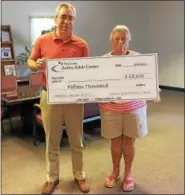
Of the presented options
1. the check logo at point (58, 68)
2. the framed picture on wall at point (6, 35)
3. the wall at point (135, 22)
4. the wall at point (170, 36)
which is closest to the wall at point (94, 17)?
the wall at point (135, 22)

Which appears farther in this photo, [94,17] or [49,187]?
[94,17]

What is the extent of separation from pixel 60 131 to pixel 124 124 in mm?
396

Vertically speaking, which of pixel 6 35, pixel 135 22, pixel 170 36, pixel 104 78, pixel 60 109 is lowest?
pixel 60 109

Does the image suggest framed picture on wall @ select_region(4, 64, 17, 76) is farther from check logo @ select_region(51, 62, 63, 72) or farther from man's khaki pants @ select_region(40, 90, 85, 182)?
check logo @ select_region(51, 62, 63, 72)

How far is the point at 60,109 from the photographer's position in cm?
169

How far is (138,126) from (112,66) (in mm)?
656

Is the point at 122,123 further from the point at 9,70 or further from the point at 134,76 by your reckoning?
the point at 9,70

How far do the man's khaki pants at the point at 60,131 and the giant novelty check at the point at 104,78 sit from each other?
0.29 meters

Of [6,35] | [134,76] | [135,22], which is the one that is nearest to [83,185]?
[134,76]

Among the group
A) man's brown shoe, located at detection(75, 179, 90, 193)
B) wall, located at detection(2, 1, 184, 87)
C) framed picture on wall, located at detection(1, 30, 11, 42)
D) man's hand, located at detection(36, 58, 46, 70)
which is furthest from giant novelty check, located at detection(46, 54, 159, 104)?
framed picture on wall, located at detection(1, 30, 11, 42)

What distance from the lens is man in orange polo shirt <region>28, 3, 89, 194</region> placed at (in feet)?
4.79

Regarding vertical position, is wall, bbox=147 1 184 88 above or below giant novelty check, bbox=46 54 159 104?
above

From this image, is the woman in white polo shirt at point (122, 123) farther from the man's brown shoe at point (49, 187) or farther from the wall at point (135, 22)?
the wall at point (135, 22)

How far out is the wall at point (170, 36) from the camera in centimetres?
562
